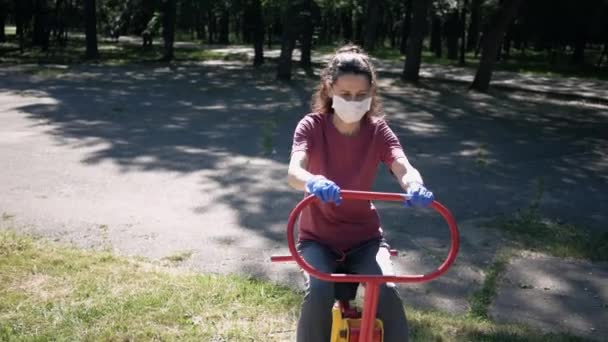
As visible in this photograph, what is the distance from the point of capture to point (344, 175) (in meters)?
2.88

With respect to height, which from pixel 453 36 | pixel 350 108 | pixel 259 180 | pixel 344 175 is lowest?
pixel 259 180

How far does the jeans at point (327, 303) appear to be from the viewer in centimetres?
256

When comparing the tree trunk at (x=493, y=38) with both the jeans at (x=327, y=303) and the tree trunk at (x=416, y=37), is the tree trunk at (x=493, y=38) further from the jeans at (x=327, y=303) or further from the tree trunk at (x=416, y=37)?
the jeans at (x=327, y=303)

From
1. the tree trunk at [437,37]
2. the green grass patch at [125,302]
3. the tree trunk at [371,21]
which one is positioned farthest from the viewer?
the tree trunk at [437,37]

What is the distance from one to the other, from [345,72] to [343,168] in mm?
431

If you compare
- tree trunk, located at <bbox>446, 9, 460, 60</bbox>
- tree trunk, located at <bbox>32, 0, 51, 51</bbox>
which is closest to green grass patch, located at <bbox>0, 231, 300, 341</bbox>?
tree trunk, located at <bbox>32, 0, 51, 51</bbox>

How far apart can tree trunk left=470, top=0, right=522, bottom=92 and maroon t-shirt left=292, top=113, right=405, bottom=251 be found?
13.7 m

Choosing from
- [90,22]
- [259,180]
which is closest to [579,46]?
[90,22]

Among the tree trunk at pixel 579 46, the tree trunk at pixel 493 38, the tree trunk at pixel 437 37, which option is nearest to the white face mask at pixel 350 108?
the tree trunk at pixel 493 38

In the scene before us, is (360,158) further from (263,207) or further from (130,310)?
(263,207)

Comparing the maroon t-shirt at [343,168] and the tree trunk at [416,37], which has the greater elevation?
the tree trunk at [416,37]

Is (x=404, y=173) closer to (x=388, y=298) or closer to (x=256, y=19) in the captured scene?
(x=388, y=298)

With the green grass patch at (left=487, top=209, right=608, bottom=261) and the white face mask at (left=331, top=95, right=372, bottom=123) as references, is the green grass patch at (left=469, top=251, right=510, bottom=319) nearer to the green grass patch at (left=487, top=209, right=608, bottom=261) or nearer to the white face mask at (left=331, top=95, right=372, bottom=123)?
the green grass patch at (left=487, top=209, right=608, bottom=261)

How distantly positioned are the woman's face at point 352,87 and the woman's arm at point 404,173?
0.33m
